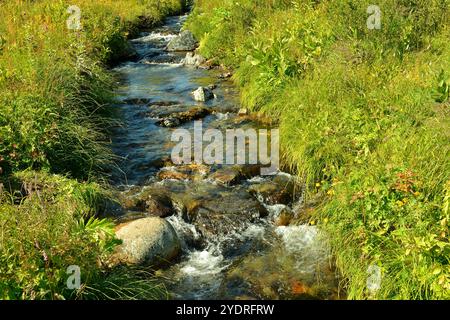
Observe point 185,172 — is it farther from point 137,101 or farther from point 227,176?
point 137,101

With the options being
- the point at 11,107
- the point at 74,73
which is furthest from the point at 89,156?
the point at 74,73

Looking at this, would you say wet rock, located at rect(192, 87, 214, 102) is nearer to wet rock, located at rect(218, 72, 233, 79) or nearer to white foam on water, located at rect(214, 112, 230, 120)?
white foam on water, located at rect(214, 112, 230, 120)

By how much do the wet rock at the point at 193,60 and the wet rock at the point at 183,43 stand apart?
1526 mm

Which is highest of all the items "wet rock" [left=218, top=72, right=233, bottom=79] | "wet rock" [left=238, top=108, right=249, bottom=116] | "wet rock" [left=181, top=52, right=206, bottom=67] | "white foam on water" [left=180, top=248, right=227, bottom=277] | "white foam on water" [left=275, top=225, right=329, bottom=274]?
"wet rock" [left=181, top=52, right=206, bottom=67]

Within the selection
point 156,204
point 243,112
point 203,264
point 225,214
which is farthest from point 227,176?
point 243,112

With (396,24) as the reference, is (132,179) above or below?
below

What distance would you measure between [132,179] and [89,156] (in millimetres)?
940

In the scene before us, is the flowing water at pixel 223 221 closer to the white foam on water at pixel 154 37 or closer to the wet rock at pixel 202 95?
the wet rock at pixel 202 95

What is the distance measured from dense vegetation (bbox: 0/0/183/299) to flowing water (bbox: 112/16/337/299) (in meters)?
0.58

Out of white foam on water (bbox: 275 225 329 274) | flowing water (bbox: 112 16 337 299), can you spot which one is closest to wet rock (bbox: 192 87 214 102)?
flowing water (bbox: 112 16 337 299)

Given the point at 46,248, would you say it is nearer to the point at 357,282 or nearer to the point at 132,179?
the point at 357,282

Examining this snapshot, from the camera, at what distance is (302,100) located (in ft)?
31.0

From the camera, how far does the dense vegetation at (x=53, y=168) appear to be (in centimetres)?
480

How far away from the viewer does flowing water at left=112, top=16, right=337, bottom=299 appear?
6309mm
